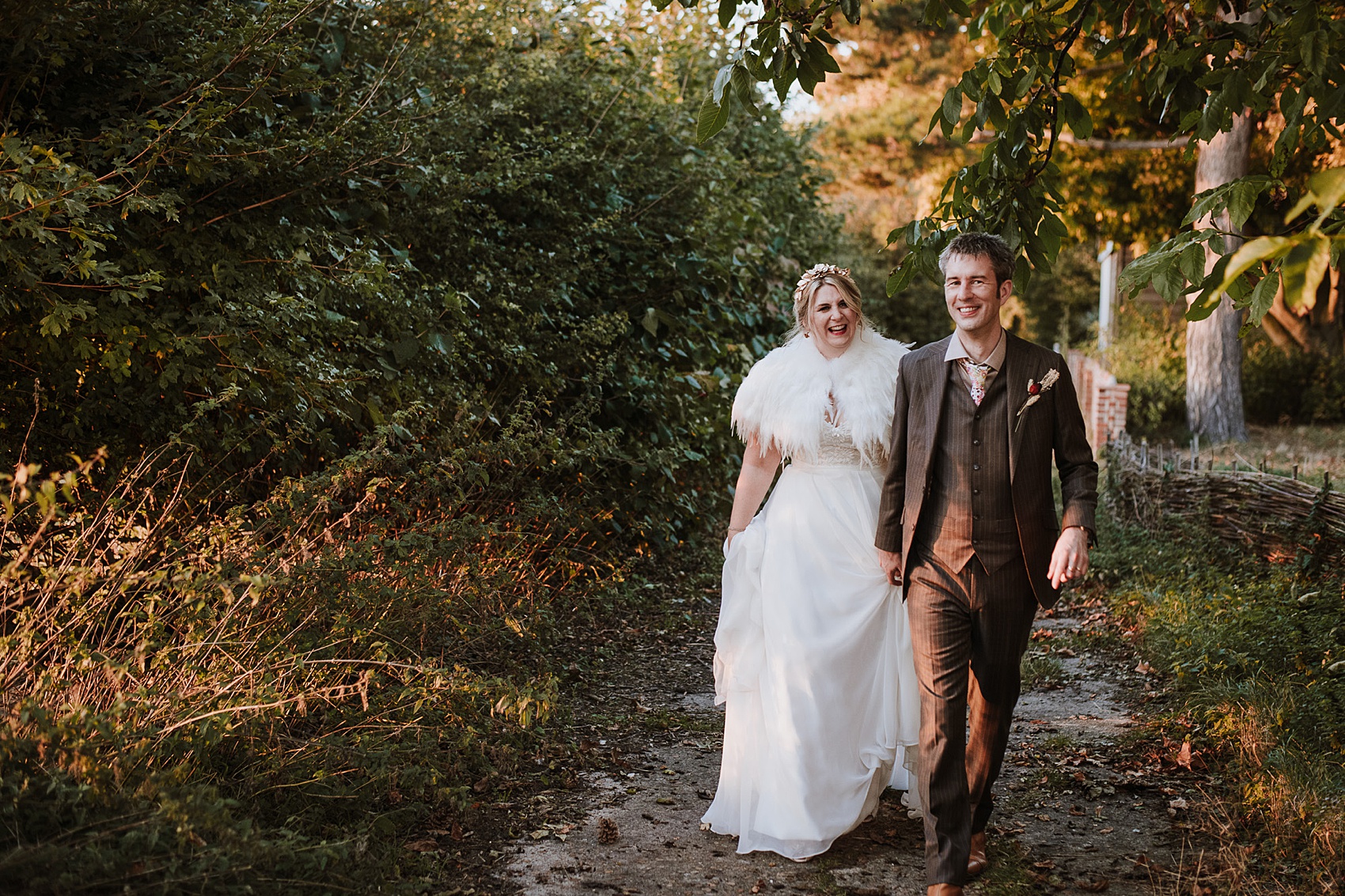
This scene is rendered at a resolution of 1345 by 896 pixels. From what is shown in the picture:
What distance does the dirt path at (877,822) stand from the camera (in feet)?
12.1

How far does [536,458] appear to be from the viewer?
6703mm

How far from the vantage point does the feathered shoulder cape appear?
4125mm

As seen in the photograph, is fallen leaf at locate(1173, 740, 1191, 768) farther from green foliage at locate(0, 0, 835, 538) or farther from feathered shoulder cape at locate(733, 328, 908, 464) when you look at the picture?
green foliage at locate(0, 0, 835, 538)

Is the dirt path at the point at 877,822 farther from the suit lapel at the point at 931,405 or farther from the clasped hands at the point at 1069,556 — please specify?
the suit lapel at the point at 931,405

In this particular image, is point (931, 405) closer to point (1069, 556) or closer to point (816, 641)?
point (1069, 556)

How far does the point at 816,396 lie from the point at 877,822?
65.1 inches

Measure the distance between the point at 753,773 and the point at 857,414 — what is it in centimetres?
139

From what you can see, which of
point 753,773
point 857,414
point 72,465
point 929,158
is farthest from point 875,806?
point 929,158

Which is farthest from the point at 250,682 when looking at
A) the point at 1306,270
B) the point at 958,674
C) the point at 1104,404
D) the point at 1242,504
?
the point at 1104,404

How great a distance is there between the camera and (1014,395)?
351cm

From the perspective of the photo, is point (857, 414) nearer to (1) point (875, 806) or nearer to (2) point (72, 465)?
(1) point (875, 806)

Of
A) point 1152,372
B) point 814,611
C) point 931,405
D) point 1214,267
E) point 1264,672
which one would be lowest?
point 1264,672

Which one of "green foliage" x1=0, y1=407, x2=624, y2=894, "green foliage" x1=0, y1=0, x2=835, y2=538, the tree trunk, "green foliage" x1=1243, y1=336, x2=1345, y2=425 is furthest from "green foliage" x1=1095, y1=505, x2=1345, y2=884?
"green foliage" x1=1243, y1=336, x2=1345, y2=425

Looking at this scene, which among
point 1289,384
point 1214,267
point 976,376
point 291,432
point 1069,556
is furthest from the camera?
point 1289,384
